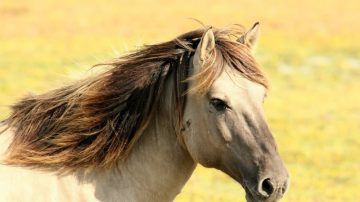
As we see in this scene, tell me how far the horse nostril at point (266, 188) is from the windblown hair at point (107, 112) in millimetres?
762

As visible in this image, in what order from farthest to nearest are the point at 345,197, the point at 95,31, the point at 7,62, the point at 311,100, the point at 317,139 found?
1. the point at 95,31
2. the point at 7,62
3. the point at 311,100
4. the point at 317,139
5. the point at 345,197

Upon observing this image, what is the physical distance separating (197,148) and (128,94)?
1.96ft

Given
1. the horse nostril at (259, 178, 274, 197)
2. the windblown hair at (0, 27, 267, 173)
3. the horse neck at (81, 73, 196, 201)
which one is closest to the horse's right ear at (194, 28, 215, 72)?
the windblown hair at (0, 27, 267, 173)

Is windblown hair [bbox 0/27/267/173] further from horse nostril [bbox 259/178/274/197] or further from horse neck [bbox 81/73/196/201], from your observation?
horse nostril [bbox 259/178/274/197]

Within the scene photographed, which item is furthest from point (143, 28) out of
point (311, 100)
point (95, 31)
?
point (311, 100)

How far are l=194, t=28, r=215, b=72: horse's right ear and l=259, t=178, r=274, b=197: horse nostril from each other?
2.77 ft

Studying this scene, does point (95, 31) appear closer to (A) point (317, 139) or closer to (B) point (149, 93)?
(A) point (317, 139)

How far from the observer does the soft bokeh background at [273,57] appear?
40.7 feet

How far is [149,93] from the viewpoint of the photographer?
548 cm

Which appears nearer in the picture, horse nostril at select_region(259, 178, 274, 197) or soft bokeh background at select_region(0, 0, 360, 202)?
horse nostril at select_region(259, 178, 274, 197)

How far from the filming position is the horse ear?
18.4ft

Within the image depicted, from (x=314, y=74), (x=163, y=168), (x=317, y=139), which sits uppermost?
Result: (x=163, y=168)

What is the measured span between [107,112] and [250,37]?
108 centimetres

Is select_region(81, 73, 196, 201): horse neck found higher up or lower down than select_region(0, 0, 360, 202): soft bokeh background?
higher up
